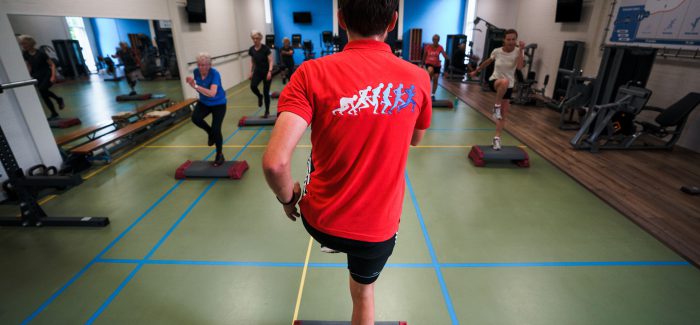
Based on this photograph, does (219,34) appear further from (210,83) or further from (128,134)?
(210,83)

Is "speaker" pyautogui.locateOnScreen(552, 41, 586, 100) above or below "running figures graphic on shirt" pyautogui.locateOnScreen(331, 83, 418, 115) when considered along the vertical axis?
below

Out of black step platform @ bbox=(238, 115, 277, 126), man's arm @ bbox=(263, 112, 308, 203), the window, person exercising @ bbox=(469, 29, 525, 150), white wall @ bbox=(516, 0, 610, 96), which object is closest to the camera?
man's arm @ bbox=(263, 112, 308, 203)

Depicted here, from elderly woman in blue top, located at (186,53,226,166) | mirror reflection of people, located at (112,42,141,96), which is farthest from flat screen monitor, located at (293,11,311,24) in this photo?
elderly woman in blue top, located at (186,53,226,166)

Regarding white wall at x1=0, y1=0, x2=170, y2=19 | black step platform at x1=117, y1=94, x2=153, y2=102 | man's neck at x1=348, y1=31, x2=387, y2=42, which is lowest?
black step platform at x1=117, y1=94, x2=153, y2=102

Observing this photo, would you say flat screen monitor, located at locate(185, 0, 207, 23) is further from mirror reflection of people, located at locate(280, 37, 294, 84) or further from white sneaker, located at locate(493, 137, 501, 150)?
white sneaker, located at locate(493, 137, 501, 150)

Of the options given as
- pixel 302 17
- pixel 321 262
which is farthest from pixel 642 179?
pixel 302 17

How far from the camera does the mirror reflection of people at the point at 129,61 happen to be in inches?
293

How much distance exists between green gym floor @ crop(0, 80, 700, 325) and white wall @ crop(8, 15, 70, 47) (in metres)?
2.51

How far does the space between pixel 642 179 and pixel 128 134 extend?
7047 millimetres

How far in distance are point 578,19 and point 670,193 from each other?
519cm

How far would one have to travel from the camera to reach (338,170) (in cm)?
102

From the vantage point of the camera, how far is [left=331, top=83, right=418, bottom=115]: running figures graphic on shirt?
92 cm

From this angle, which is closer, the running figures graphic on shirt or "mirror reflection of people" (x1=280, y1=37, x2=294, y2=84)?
the running figures graphic on shirt

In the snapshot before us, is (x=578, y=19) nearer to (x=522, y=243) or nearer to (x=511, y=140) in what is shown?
(x=511, y=140)
